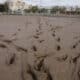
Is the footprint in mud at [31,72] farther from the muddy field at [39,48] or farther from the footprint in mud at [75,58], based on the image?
the footprint in mud at [75,58]

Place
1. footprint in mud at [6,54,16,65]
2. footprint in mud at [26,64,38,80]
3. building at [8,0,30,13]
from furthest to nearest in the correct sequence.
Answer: building at [8,0,30,13] < footprint in mud at [6,54,16,65] < footprint in mud at [26,64,38,80]

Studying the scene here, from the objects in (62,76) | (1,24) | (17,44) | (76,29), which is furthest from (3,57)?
(76,29)

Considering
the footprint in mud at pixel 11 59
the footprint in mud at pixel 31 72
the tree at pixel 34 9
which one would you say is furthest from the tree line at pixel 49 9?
the footprint in mud at pixel 31 72

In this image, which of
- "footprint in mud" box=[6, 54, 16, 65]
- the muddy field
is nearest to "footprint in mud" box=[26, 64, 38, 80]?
the muddy field

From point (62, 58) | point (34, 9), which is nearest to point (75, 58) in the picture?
point (62, 58)

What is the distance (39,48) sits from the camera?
114 cm

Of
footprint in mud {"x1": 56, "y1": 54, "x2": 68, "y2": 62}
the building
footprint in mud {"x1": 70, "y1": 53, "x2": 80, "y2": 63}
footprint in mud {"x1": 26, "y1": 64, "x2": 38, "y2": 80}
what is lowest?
footprint in mud {"x1": 26, "y1": 64, "x2": 38, "y2": 80}

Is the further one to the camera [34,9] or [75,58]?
[34,9]

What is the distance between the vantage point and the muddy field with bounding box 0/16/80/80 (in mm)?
938

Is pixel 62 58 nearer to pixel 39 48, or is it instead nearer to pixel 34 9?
pixel 39 48

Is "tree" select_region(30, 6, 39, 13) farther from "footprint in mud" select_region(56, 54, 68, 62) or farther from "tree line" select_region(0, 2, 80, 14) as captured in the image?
"footprint in mud" select_region(56, 54, 68, 62)

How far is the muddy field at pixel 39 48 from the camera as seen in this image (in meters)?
0.94

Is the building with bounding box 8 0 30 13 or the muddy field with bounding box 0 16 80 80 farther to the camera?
the building with bounding box 8 0 30 13

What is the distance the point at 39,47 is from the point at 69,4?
0.65 m
